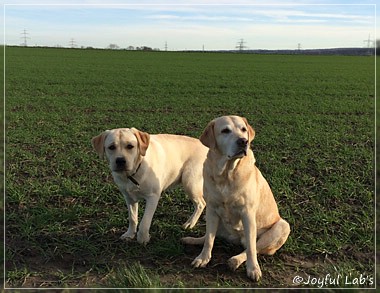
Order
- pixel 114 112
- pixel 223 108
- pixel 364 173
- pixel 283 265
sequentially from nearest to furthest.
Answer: pixel 283 265, pixel 364 173, pixel 114 112, pixel 223 108

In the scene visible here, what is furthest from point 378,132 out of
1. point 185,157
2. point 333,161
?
point 185,157

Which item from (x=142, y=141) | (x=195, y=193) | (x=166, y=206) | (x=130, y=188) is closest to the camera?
(x=142, y=141)

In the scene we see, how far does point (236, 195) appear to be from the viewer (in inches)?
159

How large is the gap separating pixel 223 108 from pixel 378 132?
6.16 metres

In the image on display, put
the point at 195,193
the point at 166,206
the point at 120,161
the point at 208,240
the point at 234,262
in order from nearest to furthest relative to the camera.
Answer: the point at 234,262, the point at 208,240, the point at 120,161, the point at 195,193, the point at 166,206

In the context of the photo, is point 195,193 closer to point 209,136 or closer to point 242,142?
point 209,136

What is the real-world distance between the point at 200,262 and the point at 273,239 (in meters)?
0.79

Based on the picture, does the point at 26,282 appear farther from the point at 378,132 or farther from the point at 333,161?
the point at 378,132

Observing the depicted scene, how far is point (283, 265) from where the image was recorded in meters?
4.22

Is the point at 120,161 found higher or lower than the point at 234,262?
higher

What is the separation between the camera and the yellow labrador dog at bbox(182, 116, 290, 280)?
4.04 m

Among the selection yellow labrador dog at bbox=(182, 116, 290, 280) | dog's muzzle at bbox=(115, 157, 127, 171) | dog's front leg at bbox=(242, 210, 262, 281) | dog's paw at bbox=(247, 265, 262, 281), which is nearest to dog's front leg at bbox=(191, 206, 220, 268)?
yellow labrador dog at bbox=(182, 116, 290, 280)

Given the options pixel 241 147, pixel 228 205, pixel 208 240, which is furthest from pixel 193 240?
pixel 241 147

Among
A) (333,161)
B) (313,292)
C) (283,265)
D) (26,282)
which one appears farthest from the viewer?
(333,161)
